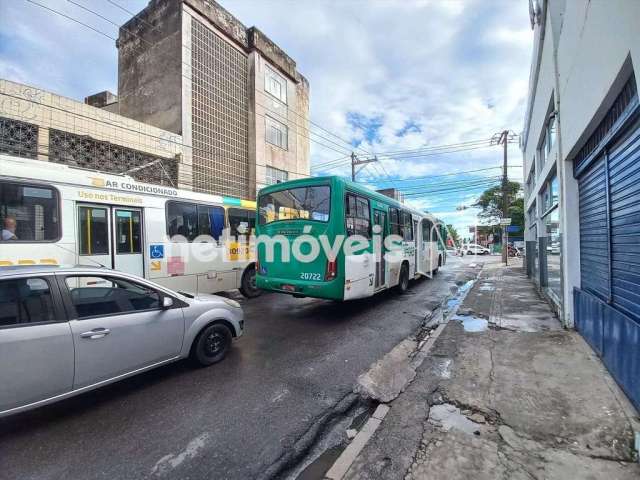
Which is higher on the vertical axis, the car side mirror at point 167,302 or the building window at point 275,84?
the building window at point 275,84

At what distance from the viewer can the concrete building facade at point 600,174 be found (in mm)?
3262

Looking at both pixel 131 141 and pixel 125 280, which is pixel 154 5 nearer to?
pixel 131 141

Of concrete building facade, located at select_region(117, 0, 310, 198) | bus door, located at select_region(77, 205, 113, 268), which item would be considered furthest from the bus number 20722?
concrete building facade, located at select_region(117, 0, 310, 198)

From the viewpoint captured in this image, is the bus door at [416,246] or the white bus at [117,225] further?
the bus door at [416,246]

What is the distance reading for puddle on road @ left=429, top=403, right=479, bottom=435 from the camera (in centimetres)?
297

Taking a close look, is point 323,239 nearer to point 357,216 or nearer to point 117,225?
point 357,216

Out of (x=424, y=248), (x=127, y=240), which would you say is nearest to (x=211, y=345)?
(x=127, y=240)

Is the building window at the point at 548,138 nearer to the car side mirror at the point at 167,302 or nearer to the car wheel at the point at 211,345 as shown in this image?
the car wheel at the point at 211,345

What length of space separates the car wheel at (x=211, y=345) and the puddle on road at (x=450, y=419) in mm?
2921

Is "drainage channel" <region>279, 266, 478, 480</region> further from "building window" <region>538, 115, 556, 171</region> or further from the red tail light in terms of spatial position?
"building window" <region>538, 115, 556, 171</region>

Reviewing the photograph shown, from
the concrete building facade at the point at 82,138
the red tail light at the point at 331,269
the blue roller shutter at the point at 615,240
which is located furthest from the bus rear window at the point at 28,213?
the blue roller shutter at the point at 615,240

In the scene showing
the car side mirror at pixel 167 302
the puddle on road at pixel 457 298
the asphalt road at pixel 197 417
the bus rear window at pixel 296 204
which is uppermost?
the bus rear window at pixel 296 204

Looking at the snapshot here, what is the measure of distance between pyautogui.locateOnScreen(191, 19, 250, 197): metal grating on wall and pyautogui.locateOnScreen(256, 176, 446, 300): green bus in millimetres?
9723

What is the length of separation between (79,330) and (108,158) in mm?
11959
